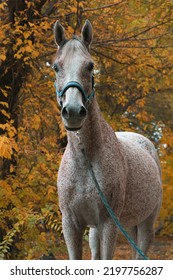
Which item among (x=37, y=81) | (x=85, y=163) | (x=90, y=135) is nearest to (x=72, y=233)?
(x=85, y=163)

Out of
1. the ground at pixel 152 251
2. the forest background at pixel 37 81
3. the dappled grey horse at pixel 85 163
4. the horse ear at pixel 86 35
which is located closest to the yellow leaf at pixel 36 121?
the forest background at pixel 37 81

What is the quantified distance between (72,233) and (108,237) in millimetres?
245

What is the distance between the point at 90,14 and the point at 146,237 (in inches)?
180

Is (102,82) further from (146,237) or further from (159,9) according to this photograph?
(146,237)

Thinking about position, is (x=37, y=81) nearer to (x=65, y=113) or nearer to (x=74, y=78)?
(x=74, y=78)

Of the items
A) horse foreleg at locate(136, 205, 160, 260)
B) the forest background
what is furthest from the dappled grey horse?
the forest background

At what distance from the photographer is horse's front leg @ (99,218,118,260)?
3.21 m

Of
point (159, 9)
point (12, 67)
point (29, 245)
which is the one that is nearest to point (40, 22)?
point (12, 67)

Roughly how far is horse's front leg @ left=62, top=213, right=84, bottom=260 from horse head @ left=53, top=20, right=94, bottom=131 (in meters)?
0.72

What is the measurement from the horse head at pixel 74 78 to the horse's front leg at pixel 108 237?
2.36ft

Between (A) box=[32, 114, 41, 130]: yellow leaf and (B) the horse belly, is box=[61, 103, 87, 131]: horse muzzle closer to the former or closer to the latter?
(B) the horse belly

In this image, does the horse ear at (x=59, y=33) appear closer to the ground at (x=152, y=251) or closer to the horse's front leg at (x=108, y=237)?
the horse's front leg at (x=108, y=237)

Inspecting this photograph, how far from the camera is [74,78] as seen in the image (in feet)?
9.66

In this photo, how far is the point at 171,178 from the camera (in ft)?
41.3
